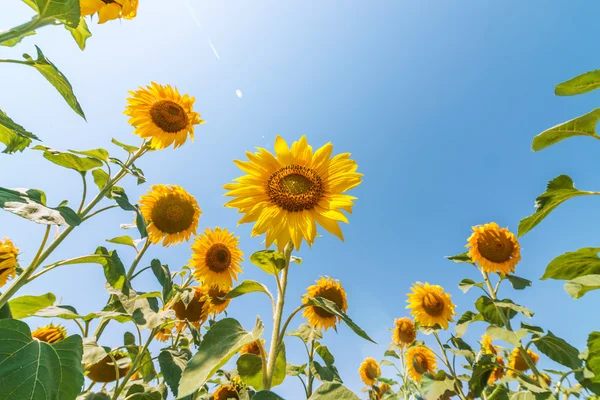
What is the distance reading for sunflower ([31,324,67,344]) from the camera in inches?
114

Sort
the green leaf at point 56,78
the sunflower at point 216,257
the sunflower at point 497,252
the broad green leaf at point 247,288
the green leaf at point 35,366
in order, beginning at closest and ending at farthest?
the green leaf at point 35,366 → the green leaf at point 56,78 → the broad green leaf at point 247,288 → the sunflower at point 216,257 → the sunflower at point 497,252

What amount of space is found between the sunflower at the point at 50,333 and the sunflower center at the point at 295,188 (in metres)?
2.54

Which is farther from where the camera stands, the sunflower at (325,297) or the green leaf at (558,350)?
the sunflower at (325,297)

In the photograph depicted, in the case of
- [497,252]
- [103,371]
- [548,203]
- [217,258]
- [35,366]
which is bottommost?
[35,366]

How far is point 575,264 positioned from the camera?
1.94 m

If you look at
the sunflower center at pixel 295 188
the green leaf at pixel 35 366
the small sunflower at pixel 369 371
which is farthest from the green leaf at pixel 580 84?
the small sunflower at pixel 369 371

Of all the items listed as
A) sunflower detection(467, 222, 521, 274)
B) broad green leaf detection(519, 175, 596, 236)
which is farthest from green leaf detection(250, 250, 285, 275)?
sunflower detection(467, 222, 521, 274)

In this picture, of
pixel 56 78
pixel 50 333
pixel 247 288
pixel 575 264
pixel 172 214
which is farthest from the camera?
pixel 172 214

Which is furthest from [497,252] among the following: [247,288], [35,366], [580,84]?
[35,366]

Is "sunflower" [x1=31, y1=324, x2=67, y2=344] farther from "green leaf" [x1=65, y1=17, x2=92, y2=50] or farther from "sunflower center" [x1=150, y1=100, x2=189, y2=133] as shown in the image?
"green leaf" [x1=65, y1=17, x2=92, y2=50]

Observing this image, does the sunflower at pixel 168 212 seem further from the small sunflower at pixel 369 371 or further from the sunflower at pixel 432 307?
the small sunflower at pixel 369 371

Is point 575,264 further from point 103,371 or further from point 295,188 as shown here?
point 103,371

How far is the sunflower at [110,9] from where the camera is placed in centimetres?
183

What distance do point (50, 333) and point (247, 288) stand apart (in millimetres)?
2560
